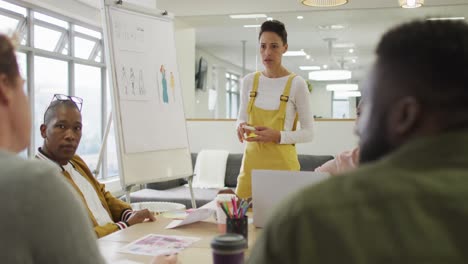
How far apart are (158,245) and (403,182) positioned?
1215 mm

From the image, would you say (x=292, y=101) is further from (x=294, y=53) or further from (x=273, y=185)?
(x=294, y=53)

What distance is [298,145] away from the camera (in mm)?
5617

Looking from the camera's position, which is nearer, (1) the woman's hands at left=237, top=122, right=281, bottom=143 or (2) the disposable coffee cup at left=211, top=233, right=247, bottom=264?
(2) the disposable coffee cup at left=211, top=233, right=247, bottom=264

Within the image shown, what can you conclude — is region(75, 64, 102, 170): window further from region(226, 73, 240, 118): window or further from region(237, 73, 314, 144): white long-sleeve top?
region(226, 73, 240, 118): window

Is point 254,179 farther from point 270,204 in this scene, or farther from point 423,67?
point 423,67

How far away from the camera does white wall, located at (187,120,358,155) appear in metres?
5.47

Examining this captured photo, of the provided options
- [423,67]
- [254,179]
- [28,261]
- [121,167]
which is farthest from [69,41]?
[423,67]

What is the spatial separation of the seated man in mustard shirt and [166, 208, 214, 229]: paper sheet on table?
0.57 feet

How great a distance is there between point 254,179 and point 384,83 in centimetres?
120

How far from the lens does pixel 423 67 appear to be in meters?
0.59

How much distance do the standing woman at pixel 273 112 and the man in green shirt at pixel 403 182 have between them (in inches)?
68.3

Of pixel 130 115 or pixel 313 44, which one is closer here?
pixel 130 115

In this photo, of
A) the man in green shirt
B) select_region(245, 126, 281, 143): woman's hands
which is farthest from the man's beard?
select_region(245, 126, 281, 143): woman's hands

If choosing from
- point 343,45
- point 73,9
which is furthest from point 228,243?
point 343,45
